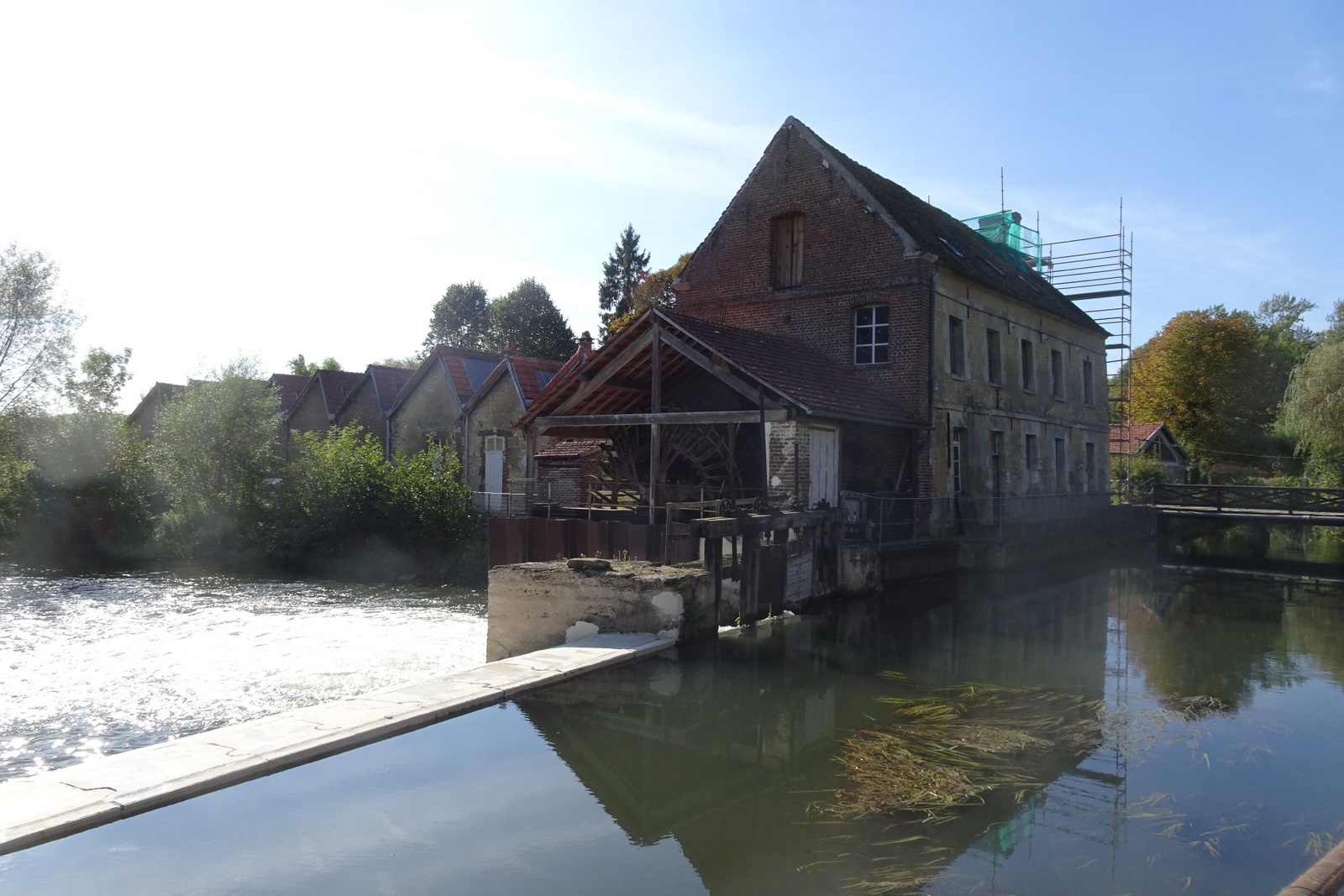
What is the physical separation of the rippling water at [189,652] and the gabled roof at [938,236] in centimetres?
1142

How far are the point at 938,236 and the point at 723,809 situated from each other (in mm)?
17954

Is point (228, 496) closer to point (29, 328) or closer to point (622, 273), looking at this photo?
point (29, 328)

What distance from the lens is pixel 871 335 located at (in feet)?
64.2

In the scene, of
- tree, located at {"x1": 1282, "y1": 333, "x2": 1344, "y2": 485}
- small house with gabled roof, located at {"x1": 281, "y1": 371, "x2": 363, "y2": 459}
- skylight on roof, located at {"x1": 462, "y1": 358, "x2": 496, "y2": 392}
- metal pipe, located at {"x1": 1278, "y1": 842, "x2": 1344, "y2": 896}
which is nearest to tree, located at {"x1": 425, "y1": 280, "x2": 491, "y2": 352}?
small house with gabled roof, located at {"x1": 281, "y1": 371, "x2": 363, "y2": 459}

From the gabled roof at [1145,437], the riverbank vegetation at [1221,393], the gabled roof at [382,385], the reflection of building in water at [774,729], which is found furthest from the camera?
the riverbank vegetation at [1221,393]

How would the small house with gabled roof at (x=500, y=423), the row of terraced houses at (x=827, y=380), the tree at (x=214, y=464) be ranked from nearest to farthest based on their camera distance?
the row of terraced houses at (x=827, y=380)
the tree at (x=214, y=464)
the small house with gabled roof at (x=500, y=423)

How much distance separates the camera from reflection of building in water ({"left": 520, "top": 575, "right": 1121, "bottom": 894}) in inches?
205

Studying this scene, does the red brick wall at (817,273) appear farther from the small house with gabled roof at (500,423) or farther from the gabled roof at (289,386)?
the gabled roof at (289,386)

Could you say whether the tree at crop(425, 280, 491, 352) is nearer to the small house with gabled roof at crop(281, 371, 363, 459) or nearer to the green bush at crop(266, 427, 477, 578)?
the small house with gabled roof at crop(281, 371, 363, 459)

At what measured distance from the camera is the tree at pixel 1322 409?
34.2 m

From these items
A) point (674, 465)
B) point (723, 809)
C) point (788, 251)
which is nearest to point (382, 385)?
point (674, 465)

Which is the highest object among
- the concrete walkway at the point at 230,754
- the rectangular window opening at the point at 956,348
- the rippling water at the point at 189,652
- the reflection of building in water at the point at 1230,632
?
the rectangular window opening at the point at 956,348

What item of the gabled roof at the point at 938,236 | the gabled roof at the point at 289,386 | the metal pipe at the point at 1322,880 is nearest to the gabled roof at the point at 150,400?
the gabled roof at the point at 289,386

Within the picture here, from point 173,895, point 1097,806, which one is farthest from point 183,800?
point 1097,806
